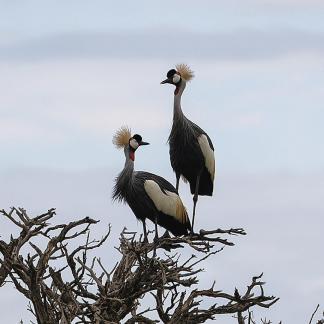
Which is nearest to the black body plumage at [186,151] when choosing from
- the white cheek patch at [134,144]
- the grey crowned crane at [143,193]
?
the grey crowned crane at [143,193]

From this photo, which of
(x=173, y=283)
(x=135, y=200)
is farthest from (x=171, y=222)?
(x=173, y=283)

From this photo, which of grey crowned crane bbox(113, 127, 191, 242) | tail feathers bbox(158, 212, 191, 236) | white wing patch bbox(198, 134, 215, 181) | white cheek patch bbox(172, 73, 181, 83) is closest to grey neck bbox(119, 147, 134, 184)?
grey crowned crane bbox(113, 127, 191, 242)

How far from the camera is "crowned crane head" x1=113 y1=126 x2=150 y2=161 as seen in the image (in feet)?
58.4

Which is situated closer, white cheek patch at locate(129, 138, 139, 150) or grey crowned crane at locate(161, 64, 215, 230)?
white cheek patch at locate(129, 138, 139, 150)

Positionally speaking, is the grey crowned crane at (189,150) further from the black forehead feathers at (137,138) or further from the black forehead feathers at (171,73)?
the black forehead feathers at (137,138)

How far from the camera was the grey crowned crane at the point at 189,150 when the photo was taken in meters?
18.3

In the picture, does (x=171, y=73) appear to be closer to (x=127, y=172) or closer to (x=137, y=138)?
(x=137, y=138)

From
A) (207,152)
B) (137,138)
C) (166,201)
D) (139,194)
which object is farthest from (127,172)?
(207,152)

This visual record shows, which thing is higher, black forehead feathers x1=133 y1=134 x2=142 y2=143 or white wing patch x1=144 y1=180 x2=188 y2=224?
black forehead feathers x1=133 y1=134 x2=142 y2=143

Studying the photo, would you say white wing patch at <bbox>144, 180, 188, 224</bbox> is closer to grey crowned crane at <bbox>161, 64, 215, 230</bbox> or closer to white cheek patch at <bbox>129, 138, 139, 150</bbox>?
grey crowned crane at <bbox>161, 64, 215, 230</bbox>

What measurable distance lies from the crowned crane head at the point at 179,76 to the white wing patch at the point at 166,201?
180 centimetres

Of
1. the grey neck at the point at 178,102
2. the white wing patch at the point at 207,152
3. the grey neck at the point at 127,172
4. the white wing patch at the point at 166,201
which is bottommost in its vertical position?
the white wing patch at the point at 166,201

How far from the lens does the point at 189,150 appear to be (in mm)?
18250

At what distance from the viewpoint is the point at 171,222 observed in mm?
18078
